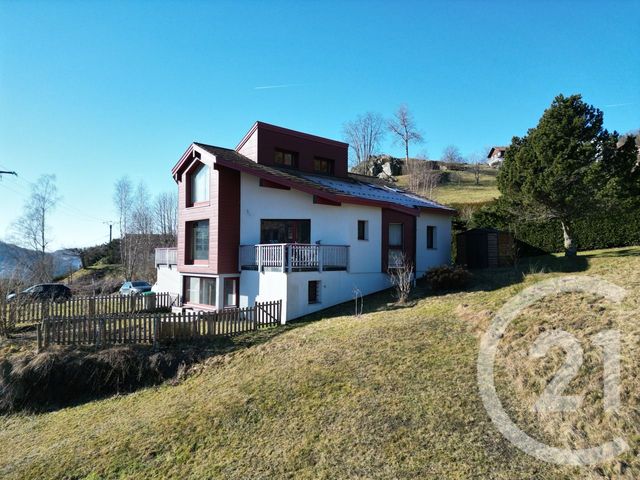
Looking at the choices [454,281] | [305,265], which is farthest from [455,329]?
[305,265]

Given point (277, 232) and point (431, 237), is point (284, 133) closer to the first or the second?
point (277, 232)

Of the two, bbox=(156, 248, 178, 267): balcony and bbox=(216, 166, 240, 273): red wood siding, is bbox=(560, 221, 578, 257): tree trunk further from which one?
bbox=(156, 248, 178, 267): balcony

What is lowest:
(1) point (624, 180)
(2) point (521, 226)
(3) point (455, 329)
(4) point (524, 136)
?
(3) point (455, 329)

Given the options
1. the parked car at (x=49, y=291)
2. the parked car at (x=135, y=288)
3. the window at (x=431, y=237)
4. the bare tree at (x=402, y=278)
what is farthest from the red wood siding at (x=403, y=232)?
the parked car at (x=49, y=291)

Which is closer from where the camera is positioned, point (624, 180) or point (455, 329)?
point (455, 329)

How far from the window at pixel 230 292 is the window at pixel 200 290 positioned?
881mm

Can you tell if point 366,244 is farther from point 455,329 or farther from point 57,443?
point 57,443

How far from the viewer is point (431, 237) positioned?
860 inches

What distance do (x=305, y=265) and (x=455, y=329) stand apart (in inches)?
268

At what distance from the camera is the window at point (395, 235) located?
19.2 meters

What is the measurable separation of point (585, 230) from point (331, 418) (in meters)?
20.2

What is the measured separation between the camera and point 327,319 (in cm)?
1409

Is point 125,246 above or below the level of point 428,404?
above

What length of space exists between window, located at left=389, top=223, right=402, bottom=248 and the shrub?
3688 millimetres
